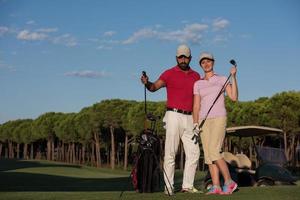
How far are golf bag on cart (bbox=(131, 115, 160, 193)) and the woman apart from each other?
0.89m

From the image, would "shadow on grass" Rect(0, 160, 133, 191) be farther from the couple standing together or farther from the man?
the couple standing together

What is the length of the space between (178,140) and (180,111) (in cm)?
46

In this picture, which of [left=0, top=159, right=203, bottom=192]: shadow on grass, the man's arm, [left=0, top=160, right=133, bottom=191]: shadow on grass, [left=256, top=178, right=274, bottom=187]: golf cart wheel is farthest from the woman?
[left=0, top=160, right=133, bottom=191]: shadow on grass

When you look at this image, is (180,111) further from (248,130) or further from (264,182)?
(248,130)

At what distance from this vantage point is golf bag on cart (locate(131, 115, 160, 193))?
8.38m

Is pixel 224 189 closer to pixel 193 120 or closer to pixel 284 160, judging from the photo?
pixel 193 120

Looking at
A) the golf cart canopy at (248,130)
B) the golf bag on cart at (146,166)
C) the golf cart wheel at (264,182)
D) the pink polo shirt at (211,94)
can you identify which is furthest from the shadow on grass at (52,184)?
the pink polo shirt at (211,94)

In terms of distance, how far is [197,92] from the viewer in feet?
26.6

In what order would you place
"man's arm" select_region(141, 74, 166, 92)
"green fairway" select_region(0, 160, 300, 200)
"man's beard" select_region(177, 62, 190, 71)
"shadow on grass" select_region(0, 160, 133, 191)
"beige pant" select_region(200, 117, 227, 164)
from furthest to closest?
"shadow on grass" select_region(0, 160, 133, 191) → "man's beard" select_region(177, 62, 190, 71) → "man's arm" select_region(141, 74, 166, 92) → "beige pant" select_region(200, 117, 227, 164) → "green fairway" select_region(0, 160, 300, 200)

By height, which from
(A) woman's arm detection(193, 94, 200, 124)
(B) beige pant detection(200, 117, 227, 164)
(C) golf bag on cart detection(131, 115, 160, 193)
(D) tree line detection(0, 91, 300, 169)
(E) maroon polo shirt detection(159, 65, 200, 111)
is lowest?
(D) tree line detection(0, 91, 300, 169)

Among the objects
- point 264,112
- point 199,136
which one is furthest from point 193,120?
point 264,112

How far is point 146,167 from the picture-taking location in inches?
330

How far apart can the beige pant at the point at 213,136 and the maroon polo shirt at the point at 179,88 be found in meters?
0.57

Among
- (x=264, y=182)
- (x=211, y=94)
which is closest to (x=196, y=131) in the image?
(x=211, y=94)
